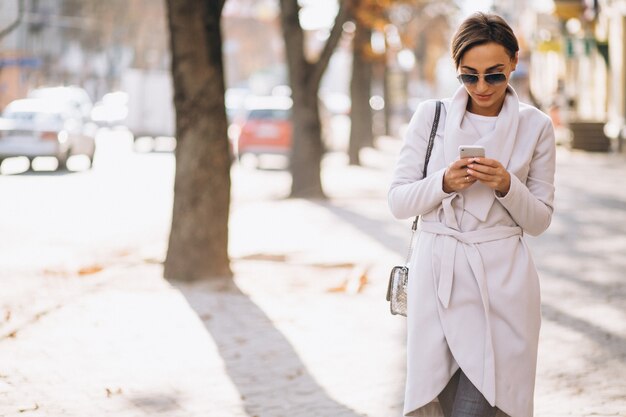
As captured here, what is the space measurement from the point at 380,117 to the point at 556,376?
46176 millimetres

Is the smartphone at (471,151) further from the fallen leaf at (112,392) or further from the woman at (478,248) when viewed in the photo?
the fallen leaf at (112,392)

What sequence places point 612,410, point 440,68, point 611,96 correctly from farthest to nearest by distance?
point 440,68 < point 611,96 < point 612,410

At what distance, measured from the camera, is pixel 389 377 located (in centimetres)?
643

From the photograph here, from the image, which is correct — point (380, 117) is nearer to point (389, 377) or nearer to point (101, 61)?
point (101, 61)

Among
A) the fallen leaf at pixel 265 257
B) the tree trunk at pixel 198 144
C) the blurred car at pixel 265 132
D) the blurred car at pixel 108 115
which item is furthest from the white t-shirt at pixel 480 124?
the blurred car at pixel 108 115

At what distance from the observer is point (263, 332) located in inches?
305

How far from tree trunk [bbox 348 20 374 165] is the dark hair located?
75.7 ft

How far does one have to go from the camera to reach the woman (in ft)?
11.7

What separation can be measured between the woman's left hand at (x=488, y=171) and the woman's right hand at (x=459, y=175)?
2 centimetres

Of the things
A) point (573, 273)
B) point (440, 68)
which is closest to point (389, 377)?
point (573, 273)

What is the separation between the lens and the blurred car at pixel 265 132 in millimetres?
29891

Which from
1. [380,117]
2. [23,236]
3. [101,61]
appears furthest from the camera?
[101,61]

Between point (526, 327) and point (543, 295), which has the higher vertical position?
point (526, 327)

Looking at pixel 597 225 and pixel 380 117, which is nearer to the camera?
pixel 597 225
